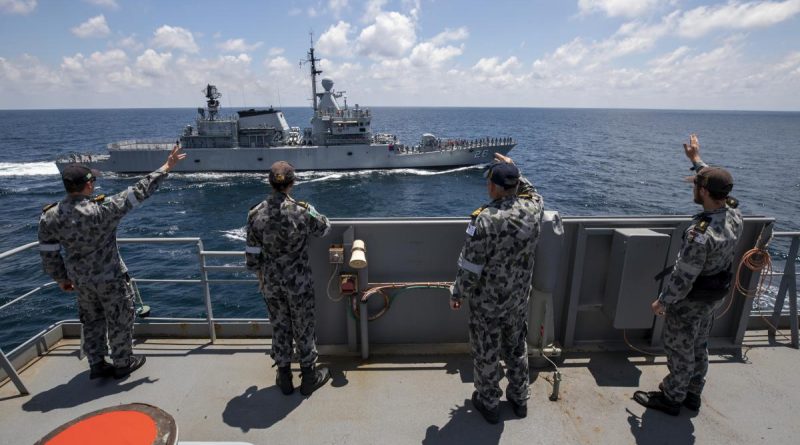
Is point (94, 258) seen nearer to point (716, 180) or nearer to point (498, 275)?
point (498, 275)

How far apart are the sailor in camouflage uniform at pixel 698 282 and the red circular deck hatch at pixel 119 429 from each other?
10.0 ft

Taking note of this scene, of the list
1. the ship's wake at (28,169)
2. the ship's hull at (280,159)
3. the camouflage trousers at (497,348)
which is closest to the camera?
the camouflage trousers at (497,348)

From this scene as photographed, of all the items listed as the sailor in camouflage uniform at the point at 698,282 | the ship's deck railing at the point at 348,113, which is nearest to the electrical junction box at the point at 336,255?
the sailor in camouflage uniform at the point at 698,282

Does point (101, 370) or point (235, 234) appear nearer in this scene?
point (101, 370)

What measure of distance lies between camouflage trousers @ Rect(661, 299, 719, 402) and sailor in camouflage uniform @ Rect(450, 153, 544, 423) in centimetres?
106

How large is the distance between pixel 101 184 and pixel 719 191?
42.3m

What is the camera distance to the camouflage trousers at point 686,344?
2.92 metres

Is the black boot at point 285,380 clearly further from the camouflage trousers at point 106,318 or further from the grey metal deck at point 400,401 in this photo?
the camouflage trousers at point 106,318

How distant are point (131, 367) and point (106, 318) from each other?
0.55 m

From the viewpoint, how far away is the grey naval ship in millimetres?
38625

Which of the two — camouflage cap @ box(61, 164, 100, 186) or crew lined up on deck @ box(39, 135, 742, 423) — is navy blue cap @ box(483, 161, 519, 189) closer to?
crew lined up on deck @ box(39, 135, 742, 423)

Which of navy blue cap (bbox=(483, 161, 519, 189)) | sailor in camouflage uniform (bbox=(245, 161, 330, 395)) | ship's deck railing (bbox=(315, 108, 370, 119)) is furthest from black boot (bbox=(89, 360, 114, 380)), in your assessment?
ship's deck railing (bbox=(315, 108, 370, 119))

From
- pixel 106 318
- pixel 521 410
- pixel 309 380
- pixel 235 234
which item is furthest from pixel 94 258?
pixel 235 234

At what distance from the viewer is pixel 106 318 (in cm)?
352
